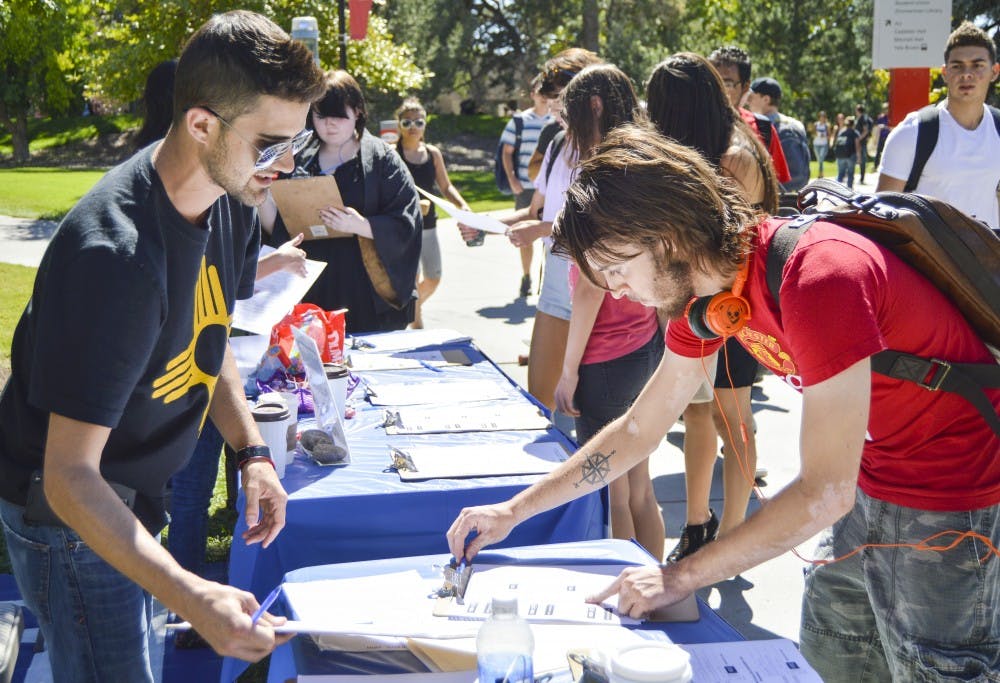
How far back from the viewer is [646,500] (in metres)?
3.42

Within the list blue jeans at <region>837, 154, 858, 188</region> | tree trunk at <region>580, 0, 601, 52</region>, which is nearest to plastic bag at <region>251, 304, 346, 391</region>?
blue jeans at <region>837, 154, 858, 188</region>

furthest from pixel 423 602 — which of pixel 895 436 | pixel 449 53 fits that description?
pixel 449 53

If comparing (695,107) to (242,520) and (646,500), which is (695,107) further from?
(242,520)

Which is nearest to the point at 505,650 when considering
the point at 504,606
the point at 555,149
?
the point at 504,606

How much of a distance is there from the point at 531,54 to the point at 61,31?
595 inches

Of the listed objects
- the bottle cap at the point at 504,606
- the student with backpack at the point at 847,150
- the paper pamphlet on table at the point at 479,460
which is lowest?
the student with backpack at the point at 847,150

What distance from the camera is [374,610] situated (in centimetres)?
174

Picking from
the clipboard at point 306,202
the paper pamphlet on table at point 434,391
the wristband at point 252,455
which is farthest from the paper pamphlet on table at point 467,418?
the clipboard at point 306,202

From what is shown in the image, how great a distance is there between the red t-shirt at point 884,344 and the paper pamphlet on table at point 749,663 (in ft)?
1.40

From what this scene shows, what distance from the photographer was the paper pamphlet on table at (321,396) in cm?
260

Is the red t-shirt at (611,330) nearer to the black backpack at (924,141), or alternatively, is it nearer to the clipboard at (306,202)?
the clipboard at (306,202)

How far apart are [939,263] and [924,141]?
9.69ft

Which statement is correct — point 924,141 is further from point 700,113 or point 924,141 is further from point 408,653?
point 408,653

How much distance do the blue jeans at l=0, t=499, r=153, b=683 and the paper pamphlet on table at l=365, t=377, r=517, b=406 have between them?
1.44 meters
